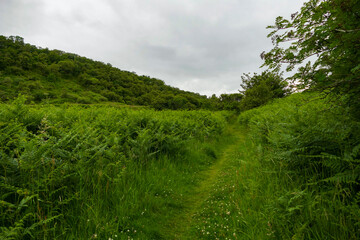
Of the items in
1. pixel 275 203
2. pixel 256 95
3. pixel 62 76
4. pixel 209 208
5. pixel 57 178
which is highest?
pixel 62 76

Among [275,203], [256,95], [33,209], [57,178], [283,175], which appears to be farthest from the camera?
[256,95]

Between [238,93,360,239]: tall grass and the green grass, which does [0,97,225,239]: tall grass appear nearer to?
the green grass

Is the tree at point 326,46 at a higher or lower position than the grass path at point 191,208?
higher

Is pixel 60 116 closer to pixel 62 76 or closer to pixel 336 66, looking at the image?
pixel 336 66

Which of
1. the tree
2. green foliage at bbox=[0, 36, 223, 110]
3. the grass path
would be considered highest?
green foliage at bbox=[0, 36, 223, 110]

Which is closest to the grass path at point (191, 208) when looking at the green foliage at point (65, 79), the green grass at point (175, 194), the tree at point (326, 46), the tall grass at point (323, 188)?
the green grass at point (175, 194)

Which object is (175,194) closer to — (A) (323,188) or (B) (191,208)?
(B) (191,208)

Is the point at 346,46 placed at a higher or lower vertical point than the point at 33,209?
higher

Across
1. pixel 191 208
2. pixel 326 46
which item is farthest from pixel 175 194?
pixel 326 46

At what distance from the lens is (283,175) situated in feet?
13.4

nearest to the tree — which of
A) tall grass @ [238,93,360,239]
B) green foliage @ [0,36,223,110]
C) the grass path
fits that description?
tall grass @ [238,93,360,239]

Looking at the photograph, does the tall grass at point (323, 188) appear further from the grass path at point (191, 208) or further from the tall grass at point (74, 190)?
the tall grass at point (74, 190)

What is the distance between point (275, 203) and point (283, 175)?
142 cm

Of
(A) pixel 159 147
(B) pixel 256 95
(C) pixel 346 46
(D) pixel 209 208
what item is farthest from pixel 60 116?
(B) pixel 256 95
